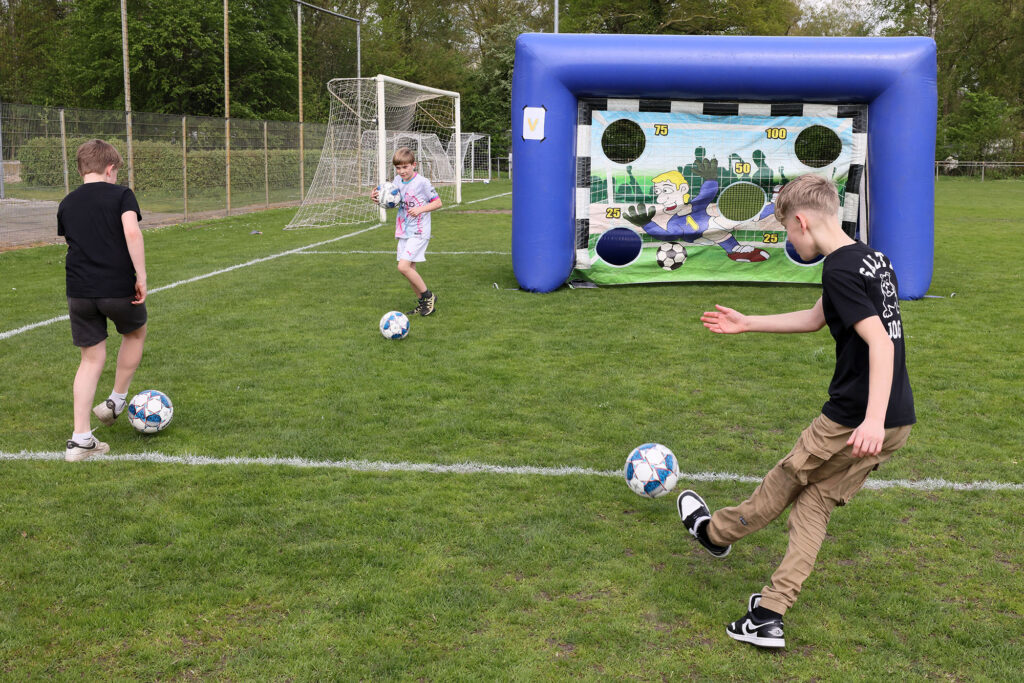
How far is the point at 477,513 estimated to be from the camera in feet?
14.1

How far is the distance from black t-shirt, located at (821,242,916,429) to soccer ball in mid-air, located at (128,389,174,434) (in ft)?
12.9

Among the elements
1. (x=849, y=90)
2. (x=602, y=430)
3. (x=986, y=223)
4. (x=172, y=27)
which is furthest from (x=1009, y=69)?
(x=602, y=430)

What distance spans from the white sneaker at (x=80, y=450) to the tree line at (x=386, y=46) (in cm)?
3504

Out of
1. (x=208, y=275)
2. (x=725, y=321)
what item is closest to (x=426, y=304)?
(x=208, y=275)

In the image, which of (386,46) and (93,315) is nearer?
(93,315)

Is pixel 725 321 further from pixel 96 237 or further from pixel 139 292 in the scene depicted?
pixel 96 237

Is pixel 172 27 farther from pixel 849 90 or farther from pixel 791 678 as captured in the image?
pixel 791 678

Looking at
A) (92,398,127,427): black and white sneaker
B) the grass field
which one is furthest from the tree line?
(92,398,127,427): black and white sneaker

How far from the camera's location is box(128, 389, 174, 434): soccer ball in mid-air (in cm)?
528

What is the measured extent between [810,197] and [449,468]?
258 centimetres

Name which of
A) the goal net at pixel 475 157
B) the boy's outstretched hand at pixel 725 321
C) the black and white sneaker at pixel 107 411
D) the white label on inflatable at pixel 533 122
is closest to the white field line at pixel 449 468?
the black and white sneaker at pixel 107 411

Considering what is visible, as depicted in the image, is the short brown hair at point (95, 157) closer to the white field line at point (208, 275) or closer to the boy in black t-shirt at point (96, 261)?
the boy in black t-shirt at point (96, 261)

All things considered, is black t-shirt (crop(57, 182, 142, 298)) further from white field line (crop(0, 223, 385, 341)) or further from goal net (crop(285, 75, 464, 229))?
goal net (crop(285, 75, 464, 229))

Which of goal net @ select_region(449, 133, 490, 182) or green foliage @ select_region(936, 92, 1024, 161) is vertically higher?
green foliage @ select_region(936, 92, 1024, 161)
